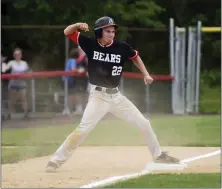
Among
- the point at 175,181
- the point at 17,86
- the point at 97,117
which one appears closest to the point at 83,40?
the point at 97,117

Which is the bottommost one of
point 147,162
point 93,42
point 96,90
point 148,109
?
point 148,109

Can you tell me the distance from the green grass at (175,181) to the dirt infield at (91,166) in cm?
57

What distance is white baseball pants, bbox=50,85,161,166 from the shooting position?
8742 mm

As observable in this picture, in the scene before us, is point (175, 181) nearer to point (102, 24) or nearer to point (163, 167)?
point (163, 167)

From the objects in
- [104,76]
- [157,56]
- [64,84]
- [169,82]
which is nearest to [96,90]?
→ [104,76]

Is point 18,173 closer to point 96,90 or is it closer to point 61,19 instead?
point 96,90

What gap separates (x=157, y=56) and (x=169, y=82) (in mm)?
1674

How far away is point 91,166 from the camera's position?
30.9ft

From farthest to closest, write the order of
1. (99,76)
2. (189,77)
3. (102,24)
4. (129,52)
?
(189,77)
(129,52)
(99,76)
(102,24)

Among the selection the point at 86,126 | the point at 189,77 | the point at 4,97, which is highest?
the point at 86,126

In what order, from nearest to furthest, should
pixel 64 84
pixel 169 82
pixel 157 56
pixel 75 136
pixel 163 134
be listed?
pixel 75 136 < pixel 163 134 < pixel 64 84 < pixel 169 82 < pixel 157 56

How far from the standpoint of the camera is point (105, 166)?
9430mm

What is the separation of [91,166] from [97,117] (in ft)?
3.05

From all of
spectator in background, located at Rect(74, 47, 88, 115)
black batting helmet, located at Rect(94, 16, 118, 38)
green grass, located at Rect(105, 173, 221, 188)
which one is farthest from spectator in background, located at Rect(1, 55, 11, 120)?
green grass, located at Rect(105, 173, 221, 188)
